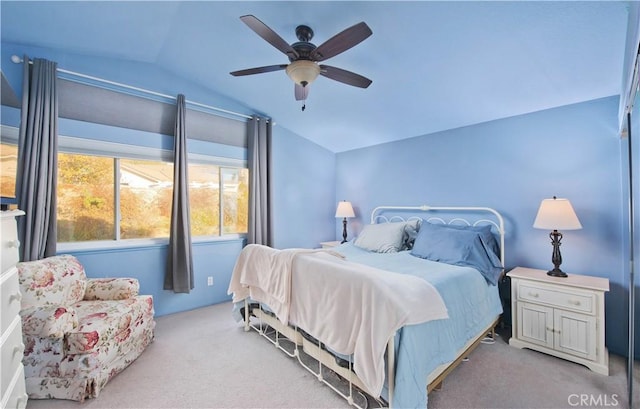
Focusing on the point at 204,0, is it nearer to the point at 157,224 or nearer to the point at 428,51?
the point at 428,51


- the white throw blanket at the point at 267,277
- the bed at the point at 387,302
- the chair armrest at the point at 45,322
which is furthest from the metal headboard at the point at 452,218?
the chair armrest at the point at 45,322

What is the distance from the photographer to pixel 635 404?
1561mm

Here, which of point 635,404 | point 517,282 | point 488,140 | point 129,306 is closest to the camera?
point 635,404

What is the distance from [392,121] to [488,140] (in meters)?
1.12

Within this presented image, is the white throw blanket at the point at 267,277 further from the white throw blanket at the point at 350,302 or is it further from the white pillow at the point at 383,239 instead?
the white pillow at the point at 383,239

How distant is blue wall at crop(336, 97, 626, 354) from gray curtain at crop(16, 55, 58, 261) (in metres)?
3.98

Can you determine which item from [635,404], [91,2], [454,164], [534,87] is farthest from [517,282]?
[91,2]

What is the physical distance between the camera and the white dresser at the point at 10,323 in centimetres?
124

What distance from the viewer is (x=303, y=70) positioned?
6.27 feet

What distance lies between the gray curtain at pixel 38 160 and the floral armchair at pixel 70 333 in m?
0.35

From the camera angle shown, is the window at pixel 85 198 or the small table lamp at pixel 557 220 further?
the window at pixel 85 198

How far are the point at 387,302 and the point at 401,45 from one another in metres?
1.99

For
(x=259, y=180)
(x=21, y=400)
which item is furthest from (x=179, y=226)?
(x=21, y=400)

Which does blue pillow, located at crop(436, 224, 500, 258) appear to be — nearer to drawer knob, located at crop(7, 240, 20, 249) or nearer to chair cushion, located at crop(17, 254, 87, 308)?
drawer knob, located at crop(7, 240, 20, 249)
